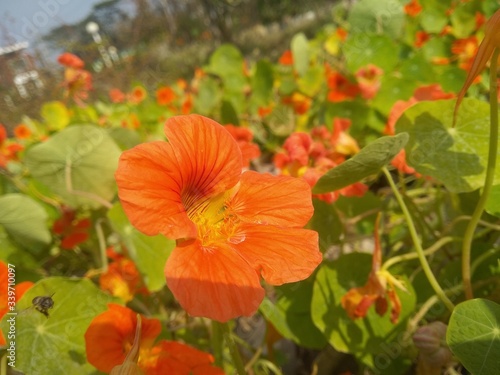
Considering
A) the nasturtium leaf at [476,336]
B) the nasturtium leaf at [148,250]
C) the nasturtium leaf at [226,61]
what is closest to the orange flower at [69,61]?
the nasturtium leaf at [148,250]

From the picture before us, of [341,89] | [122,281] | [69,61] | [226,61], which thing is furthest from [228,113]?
[226,61]

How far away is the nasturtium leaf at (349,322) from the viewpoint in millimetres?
681

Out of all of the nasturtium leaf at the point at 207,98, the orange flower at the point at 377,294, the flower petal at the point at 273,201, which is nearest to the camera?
the flower petal at the point at 273,201

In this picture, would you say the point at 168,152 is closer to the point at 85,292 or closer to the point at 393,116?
the point at 85,292

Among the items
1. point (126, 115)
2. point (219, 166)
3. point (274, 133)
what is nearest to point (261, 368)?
point (219, 166)

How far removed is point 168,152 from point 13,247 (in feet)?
2.16

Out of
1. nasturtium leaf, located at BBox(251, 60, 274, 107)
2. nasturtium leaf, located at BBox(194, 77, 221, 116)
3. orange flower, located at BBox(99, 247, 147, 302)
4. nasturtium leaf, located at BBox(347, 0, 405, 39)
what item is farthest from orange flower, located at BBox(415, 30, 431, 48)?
orange flower, located at BBox(99, 247, 147, 302)

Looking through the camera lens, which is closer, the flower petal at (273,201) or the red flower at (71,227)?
the flower petal at (273,201)

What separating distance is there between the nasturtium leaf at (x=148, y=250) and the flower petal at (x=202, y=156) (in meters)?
0.27

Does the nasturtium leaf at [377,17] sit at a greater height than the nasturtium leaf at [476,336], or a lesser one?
greater

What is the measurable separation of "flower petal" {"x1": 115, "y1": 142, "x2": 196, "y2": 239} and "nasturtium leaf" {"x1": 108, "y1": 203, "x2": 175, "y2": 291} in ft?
1.13

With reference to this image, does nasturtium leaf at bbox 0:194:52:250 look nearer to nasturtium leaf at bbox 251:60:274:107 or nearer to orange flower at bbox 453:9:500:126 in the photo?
orange flower at bbox 453:9:500:126

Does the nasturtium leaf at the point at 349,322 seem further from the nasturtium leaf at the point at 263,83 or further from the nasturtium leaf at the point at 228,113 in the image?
the nasturtium leaf at the point at 263,83

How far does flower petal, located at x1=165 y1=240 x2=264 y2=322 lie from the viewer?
0.39m
